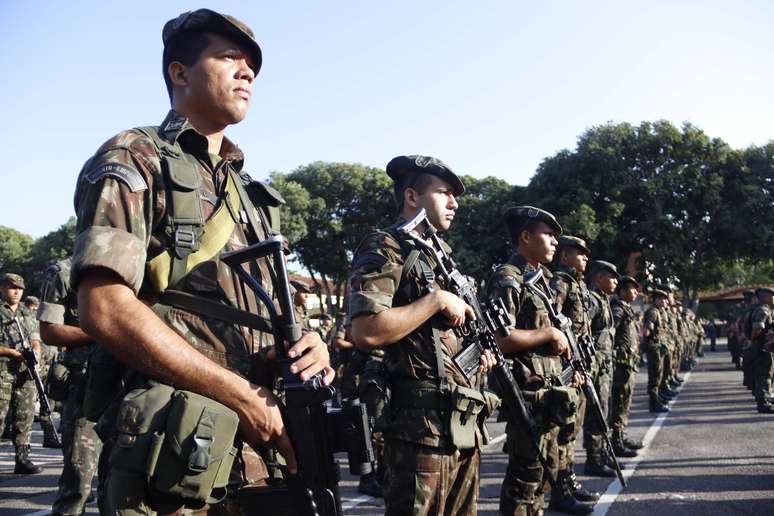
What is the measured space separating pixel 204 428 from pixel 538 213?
392cm

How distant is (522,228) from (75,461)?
12.2ft

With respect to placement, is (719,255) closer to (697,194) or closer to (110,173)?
(697,194)

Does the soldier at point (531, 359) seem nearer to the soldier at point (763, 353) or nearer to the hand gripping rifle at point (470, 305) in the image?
the hand gripping rifle at point (470, 305)

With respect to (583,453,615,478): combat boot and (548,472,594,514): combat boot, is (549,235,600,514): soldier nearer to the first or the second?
(548,472,594,514): combat boot

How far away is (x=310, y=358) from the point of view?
1.70m

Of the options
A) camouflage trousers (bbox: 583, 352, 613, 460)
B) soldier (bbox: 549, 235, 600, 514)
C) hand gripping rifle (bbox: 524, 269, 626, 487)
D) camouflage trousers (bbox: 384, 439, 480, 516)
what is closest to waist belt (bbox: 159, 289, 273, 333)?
camouflage trousers (bbox: 384, 439, 480, 516)

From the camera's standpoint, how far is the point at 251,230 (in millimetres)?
2000

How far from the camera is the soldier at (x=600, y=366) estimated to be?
22.8ft

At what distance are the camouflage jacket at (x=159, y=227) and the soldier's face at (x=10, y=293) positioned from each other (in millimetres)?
7095

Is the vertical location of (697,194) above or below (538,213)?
above

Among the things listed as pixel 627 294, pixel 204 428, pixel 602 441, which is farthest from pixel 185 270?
pixel 627 294

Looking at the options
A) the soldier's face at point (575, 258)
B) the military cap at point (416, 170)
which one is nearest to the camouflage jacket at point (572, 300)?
the soldier's face at point (575, 258)

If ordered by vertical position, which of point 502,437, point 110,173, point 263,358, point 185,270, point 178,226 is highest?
point 110,173

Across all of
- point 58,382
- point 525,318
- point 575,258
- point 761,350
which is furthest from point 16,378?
point 761,350
